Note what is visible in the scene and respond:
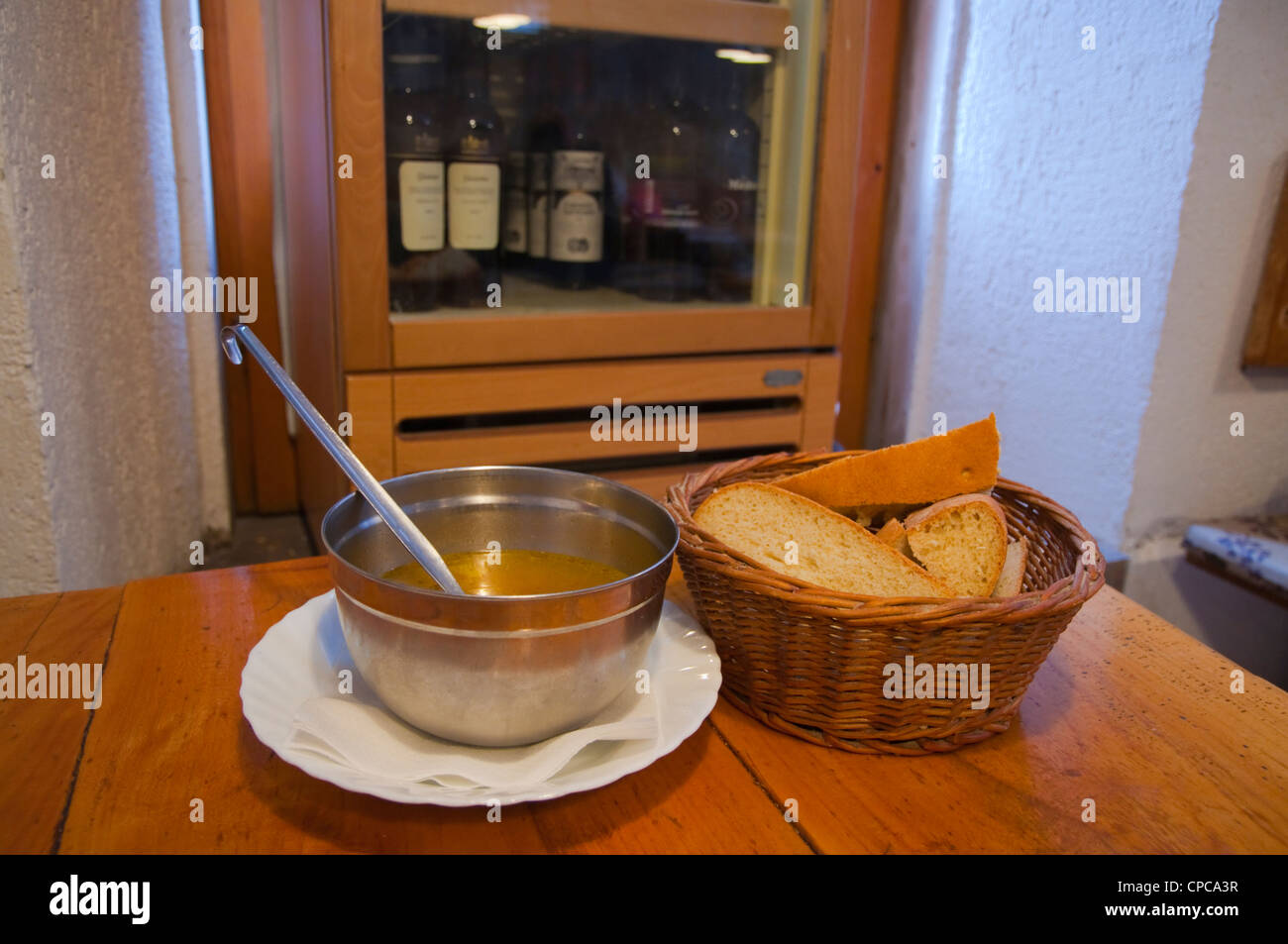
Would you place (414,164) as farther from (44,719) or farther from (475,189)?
(44,719)

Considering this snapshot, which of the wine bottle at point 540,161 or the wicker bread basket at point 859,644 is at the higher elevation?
the wine bottle at point 540,161

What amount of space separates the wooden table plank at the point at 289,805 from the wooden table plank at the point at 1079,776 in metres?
0.04

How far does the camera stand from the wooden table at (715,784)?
526 millimetres

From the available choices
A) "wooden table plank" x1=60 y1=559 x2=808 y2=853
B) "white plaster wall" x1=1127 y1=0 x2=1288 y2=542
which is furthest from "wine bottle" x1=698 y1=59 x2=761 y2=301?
"wooden table plank" x1=60 y1=559 x2=808 y2=853

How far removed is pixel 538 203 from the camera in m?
1.49

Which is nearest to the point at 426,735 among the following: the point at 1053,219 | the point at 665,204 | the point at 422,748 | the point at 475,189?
the point at 422,748

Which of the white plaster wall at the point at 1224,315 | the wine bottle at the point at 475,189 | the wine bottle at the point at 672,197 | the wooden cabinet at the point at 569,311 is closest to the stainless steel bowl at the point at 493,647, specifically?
the wooden cabinet at the point at 569,311

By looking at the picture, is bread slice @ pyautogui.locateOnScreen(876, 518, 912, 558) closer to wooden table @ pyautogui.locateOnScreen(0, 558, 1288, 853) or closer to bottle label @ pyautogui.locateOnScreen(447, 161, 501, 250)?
wooden table @ pyautogui.locateOnScreen(0, 558, 1288, 853)

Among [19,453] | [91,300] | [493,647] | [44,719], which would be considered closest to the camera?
[493,647]

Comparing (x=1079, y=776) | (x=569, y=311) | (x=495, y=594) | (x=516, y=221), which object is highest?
(x=516, y=221)

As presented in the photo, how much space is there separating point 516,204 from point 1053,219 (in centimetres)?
93

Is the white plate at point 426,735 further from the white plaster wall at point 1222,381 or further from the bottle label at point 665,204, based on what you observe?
the white plaster wall at point 1222,381

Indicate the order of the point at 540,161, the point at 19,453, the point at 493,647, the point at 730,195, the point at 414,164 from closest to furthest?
the point at 493,647 → the point at 19,453 → the point at 414,164 → the point at 540,161 → the point at 730,195

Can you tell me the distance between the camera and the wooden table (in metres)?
0.53
